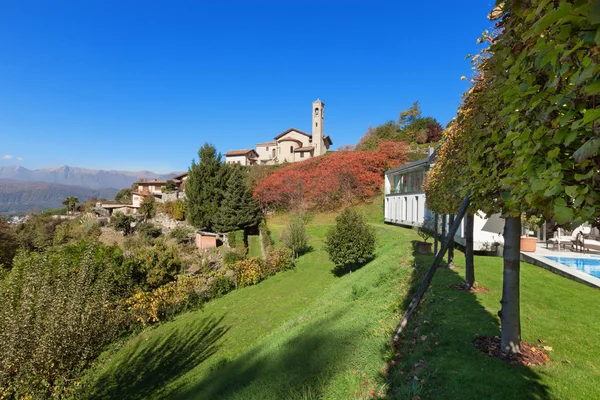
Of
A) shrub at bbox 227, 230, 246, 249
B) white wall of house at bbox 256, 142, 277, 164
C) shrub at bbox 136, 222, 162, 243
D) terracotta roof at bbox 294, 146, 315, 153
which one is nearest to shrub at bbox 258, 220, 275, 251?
shrub at bbox 227, 230, 246, 249

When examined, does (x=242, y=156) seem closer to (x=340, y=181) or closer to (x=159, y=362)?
(x=340, y=181)

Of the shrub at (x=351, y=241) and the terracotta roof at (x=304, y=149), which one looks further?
the terracotta roof at (x=304, y=149)

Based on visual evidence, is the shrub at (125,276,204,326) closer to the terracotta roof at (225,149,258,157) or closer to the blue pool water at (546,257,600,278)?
the blue pool water at (546,257,600,278)

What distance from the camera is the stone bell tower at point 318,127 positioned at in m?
52.7

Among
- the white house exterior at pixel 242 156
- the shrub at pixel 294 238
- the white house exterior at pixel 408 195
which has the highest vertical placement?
the white house exterior at pixel 242 156

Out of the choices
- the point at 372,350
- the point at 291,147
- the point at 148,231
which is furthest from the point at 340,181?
the point at 372,350

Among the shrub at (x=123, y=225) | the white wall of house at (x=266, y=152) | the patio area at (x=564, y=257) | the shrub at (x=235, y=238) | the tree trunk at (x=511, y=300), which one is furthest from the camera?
the white wall of house at (x=266, y=152)

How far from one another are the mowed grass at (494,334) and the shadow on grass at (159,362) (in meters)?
6.45

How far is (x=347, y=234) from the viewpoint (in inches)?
609

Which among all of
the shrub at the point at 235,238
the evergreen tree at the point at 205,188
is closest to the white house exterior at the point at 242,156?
the evergreen tree at the point at 205,188

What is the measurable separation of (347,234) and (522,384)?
11922mm

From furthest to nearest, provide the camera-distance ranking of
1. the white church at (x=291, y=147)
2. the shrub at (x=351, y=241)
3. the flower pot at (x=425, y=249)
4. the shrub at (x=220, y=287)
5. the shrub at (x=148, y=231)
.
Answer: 1. the white church at (x=291, y=147)
2. the shrub at (x=148, y=231)
3. the shrub at (x=351, y=241)
4. the shrub at (x=220, y=287)
5. the flower pot at (x=425, y=249)

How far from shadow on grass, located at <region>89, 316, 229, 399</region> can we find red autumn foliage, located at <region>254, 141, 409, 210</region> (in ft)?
69.0

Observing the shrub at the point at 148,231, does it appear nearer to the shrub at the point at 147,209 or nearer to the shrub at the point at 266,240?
the shrub at the point at 147,209
